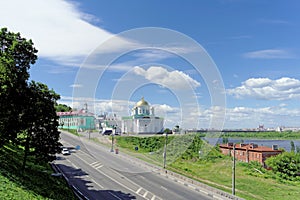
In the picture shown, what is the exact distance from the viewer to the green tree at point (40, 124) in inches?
639

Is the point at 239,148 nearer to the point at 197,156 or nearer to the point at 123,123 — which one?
the point at 197,156

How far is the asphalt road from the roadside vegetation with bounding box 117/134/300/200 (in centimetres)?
419

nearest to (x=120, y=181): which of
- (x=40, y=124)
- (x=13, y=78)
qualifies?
(x=40, y=124)

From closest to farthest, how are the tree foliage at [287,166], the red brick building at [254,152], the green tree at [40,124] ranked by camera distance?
the green tree at [40,124] → the tree foliage at [287,166] → the red brick building at [254,152]

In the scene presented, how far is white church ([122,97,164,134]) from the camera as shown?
69000 mm

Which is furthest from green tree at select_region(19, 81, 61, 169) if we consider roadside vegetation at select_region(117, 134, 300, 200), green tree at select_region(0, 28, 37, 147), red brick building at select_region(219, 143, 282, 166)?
red brick building at select_region(219, 143, 282, 166)

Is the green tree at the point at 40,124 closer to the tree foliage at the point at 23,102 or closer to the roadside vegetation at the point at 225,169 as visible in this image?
the tree foliage at the point at 23,102

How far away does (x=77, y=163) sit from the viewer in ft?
Result: 115

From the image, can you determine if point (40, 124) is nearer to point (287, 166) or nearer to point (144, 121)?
point (287, 166)

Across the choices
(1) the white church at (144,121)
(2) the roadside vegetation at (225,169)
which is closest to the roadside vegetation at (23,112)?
(2) the roadside vegetation at (225,169)

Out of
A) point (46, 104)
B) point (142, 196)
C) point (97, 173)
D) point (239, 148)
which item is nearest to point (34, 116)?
point (46, 104)

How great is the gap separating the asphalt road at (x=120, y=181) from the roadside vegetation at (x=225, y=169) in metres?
4.19

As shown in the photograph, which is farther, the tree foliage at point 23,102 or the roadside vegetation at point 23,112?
the tree foliage at point 23,102

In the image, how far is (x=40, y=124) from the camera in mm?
17266
